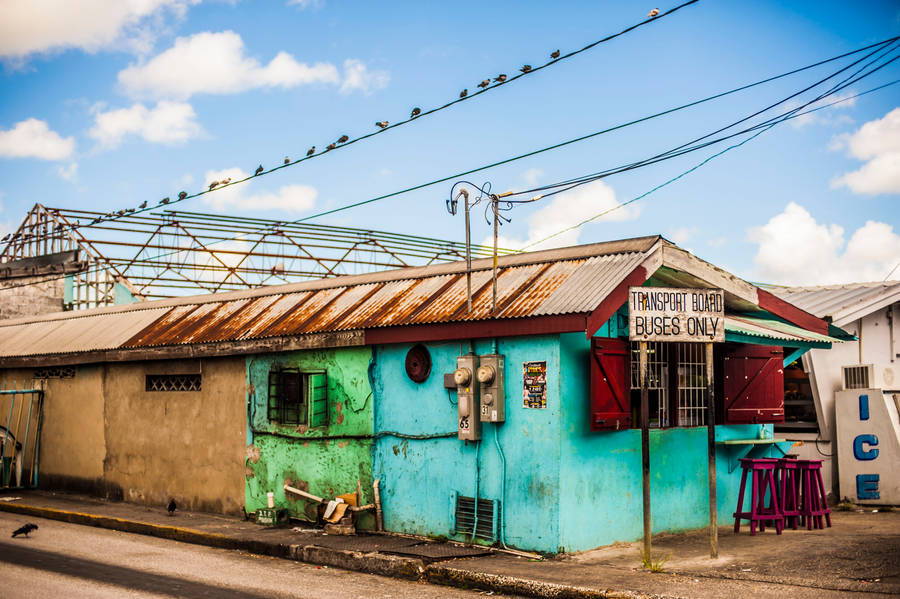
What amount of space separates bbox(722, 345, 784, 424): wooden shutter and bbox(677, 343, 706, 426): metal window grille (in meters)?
0.31

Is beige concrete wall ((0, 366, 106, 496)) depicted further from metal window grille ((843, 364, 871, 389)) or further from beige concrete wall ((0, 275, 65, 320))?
beige concrete wall ((0, 275, 65, 320))

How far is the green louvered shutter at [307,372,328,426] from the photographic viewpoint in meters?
13.0

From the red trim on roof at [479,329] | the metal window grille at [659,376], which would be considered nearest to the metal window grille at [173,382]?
the red trim on roof at [479,329]

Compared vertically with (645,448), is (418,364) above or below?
above

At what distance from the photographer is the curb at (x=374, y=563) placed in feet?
27.6

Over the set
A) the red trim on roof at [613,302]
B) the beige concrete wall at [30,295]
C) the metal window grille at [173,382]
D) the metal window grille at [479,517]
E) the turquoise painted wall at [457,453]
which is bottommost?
the metal window grille at [479,517]

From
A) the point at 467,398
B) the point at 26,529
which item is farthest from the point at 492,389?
the point at 26,529

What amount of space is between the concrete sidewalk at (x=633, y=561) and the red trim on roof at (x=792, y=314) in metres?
2.90

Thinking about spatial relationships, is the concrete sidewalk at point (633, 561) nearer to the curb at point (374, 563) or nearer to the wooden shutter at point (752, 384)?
the curb at point (374, 563)

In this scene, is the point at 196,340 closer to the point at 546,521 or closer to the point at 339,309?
the point at 339,309

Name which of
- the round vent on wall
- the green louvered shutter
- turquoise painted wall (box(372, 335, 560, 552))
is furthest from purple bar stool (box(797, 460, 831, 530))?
the green louvered shutter

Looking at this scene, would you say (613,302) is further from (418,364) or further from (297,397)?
(297,397)

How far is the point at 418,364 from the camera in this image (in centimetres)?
1172

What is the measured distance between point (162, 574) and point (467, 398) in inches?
160
